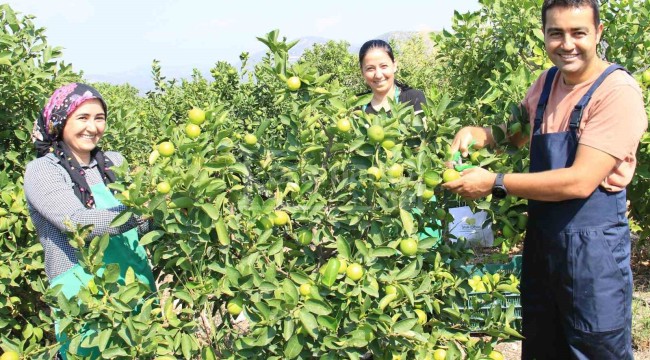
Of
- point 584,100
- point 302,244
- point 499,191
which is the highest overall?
point 584,100

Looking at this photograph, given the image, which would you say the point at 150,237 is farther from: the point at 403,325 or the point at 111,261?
the point at 403,325

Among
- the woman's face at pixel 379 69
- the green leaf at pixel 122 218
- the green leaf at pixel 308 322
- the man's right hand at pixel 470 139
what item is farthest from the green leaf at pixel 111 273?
the woman's face at pixel 379 69

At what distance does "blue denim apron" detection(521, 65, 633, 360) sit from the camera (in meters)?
1.77

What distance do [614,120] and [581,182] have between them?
0.20 m

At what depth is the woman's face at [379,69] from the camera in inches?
123

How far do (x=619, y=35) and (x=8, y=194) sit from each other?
9.62 feet

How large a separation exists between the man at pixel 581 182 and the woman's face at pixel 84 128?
136cm

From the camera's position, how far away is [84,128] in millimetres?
2158

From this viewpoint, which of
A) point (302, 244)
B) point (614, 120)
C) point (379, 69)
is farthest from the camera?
point (379, 69)

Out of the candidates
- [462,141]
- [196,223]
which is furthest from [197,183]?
[462,141]

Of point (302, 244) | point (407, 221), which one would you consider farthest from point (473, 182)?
point (302, 244)

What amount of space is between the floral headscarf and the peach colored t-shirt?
1694 mm

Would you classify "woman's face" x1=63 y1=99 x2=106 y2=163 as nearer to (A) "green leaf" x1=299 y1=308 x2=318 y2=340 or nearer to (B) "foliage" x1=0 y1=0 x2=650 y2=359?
(B) "foliage" x1=0 y1=0 x2=650 y2=359

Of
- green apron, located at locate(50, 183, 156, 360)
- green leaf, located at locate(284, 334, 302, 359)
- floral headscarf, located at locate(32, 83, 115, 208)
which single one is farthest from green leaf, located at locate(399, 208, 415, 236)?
floral headscarf, located at locate(32, 83, 115, 208)
